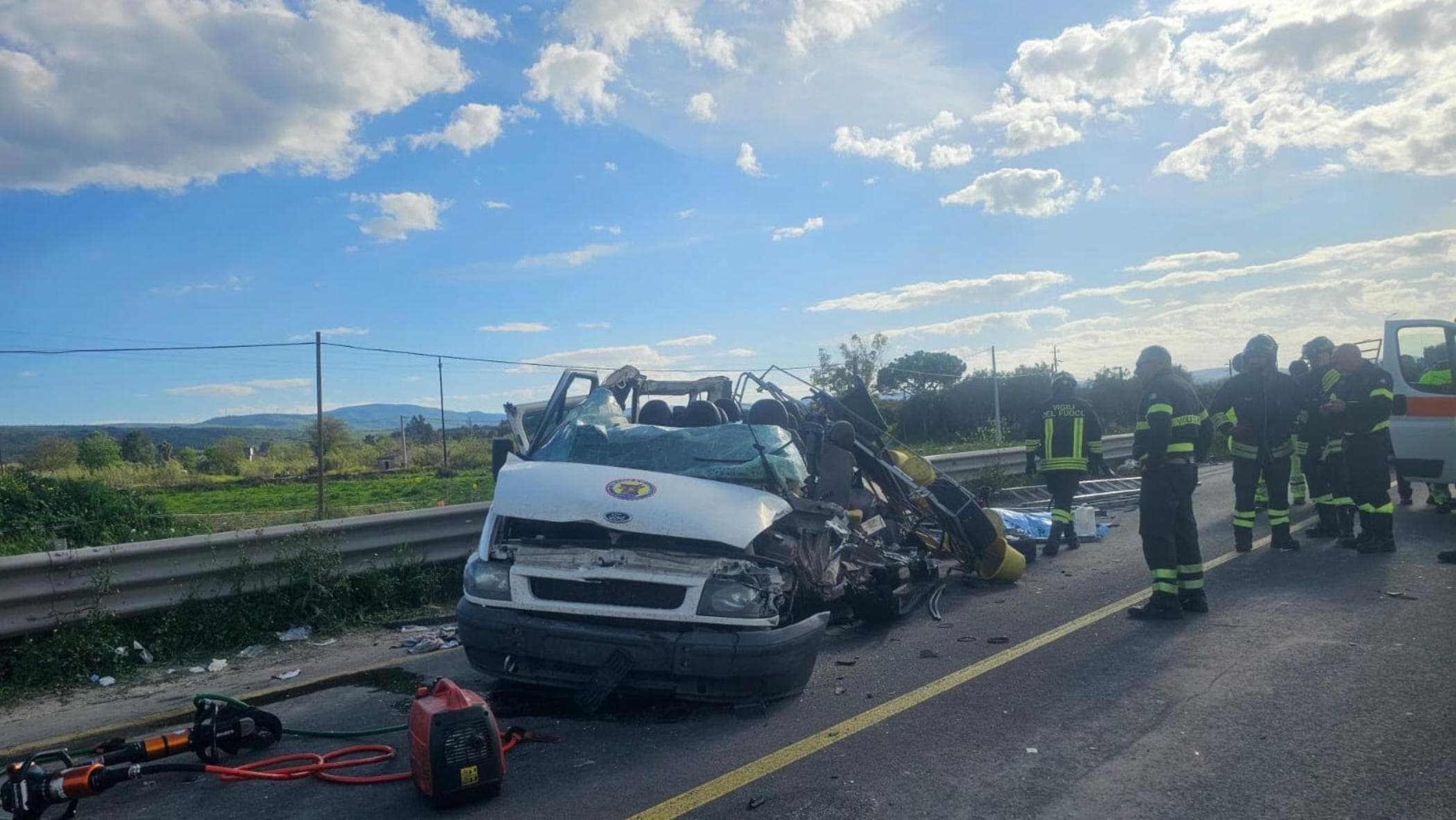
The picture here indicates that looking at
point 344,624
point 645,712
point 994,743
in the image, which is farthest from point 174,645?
point 994,743

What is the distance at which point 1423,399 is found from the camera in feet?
33.9

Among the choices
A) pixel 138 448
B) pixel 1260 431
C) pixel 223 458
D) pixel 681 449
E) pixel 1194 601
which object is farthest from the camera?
pixel 223 458

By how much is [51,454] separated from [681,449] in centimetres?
1542

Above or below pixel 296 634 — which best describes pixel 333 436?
above

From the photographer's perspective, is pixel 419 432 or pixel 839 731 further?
pixel 419 432

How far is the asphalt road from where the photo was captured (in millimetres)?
3578

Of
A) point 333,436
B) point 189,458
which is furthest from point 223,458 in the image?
point 333,436

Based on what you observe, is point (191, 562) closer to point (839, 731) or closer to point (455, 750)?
point (455, 750)

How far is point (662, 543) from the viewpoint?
488 cm

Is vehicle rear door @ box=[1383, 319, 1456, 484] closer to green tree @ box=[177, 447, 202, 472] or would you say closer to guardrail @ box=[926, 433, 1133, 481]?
guardrail @ box=[926, 433, 1133, 481]

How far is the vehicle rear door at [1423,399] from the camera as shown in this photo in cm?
1005

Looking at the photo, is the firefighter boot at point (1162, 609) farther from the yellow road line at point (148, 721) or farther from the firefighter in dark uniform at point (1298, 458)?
the yellow road line at point (148, 721)

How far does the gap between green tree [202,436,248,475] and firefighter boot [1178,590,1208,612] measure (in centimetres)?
2852

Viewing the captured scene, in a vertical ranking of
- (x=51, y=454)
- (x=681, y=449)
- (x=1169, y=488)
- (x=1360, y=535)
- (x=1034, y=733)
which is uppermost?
(x=51, y=454)
